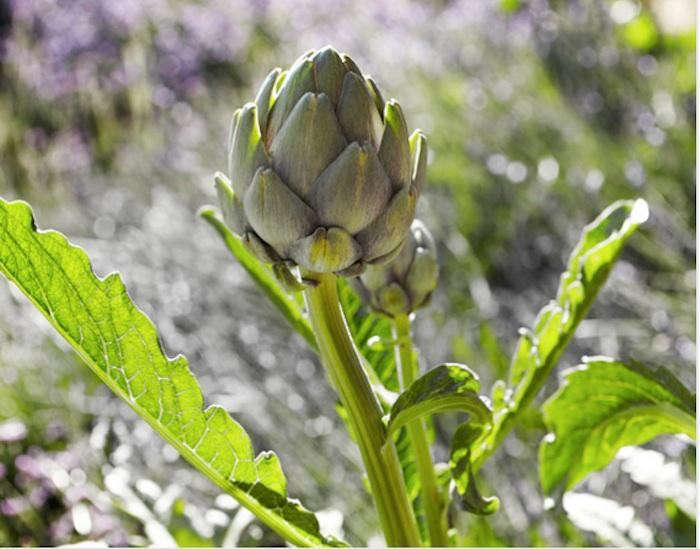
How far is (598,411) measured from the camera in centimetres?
60

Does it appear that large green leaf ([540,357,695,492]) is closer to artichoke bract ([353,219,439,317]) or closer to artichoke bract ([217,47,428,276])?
artichoke bract ([353,219,439,317])

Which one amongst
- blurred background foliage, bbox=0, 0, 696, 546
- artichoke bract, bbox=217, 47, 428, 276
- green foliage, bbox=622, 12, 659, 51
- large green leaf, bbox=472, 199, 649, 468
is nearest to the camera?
artichoke bract, bbox=217, 47, 428, 276

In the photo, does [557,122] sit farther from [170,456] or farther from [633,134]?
[170,456]

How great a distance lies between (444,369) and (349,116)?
120 millimetres

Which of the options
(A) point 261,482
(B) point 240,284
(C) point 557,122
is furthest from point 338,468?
(C) point 557,122

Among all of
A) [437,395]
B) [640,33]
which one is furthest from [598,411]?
[640,33]

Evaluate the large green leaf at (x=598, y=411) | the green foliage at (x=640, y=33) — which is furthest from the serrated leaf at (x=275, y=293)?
the green foliage at (x=640, y=33)

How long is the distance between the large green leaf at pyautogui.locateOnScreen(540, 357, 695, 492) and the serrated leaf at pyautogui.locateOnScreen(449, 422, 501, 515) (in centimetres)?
10

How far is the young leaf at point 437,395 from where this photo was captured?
0.47 meters

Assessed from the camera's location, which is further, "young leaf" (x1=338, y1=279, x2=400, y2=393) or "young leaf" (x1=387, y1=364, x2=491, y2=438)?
"young leaf" (x1=338, y1=279, x2=400, y2=393)

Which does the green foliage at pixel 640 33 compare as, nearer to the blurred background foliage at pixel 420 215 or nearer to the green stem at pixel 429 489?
the blurred background foliage at pixel 420 215

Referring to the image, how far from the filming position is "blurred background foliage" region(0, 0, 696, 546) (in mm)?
1014

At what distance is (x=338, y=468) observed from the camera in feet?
4.05

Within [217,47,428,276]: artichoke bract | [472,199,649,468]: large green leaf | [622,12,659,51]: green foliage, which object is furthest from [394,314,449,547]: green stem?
[622,12,659,51]: green foliage
